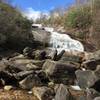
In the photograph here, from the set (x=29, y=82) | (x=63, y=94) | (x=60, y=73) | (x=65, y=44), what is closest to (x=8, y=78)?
(x=29, y=82)

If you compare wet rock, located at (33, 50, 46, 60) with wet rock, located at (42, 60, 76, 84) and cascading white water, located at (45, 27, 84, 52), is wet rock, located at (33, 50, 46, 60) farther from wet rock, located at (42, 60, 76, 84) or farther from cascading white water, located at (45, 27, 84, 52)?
cascading white water, located at (45, 27, 84, 52)

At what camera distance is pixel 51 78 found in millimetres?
15023

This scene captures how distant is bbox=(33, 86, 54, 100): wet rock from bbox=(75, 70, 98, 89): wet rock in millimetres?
1627

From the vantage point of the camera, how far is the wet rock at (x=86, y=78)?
13781mm

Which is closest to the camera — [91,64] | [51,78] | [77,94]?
[77,94]

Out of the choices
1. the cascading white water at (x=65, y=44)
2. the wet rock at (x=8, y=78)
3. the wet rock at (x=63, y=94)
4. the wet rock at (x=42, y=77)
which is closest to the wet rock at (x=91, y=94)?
the wet rock at (x=63, y=94)

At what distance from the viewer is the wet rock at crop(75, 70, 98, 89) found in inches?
543

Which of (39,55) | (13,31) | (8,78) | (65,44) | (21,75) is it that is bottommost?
Result: (8,78)

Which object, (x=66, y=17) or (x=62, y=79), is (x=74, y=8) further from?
(x=62, y=79)

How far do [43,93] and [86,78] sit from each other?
219 cm

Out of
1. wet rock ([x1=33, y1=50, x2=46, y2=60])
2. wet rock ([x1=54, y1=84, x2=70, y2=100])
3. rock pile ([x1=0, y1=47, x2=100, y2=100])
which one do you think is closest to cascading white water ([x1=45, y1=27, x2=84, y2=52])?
wet rock ([x1=33, y1=50, x2=46, y2=60])

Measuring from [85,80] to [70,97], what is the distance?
2280mm

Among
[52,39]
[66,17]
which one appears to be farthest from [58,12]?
[52,39]

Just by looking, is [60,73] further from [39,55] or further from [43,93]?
[39,55]
